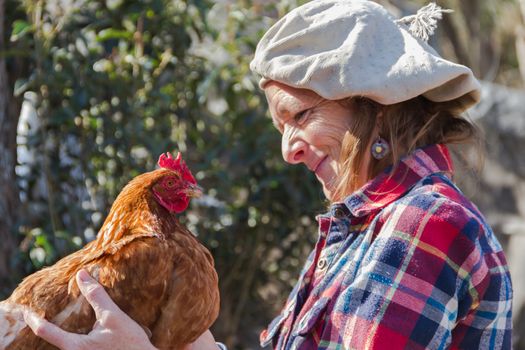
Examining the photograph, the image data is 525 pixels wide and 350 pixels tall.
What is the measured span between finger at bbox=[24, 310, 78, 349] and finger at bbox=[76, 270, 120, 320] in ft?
0.31

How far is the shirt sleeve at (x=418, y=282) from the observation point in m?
1.86

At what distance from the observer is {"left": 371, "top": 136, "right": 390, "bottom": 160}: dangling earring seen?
6.91 feet

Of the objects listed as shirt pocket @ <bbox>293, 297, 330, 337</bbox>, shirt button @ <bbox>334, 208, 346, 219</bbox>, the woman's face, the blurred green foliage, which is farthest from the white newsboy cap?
the blurred green foliage

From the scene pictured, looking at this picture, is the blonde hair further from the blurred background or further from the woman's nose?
the blurred background

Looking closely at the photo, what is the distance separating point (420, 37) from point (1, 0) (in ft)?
7.99

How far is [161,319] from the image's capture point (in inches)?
86.4

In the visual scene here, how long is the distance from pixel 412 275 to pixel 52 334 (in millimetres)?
973

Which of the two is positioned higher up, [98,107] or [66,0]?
[66,0]

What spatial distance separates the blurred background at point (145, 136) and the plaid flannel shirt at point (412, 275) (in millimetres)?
1788

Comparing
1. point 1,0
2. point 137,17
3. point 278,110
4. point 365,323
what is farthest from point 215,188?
point 365,323

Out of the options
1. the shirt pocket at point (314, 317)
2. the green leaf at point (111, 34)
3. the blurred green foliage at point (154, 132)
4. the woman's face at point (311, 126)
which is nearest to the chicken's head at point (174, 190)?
the woman's face at point (311, 126)

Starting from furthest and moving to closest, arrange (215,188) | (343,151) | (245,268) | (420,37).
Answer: (245,268) < (215,188) < (420,37) < (343,151)

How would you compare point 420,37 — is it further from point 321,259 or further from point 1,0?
point 1,0

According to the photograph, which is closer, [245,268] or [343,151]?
[343,151]
